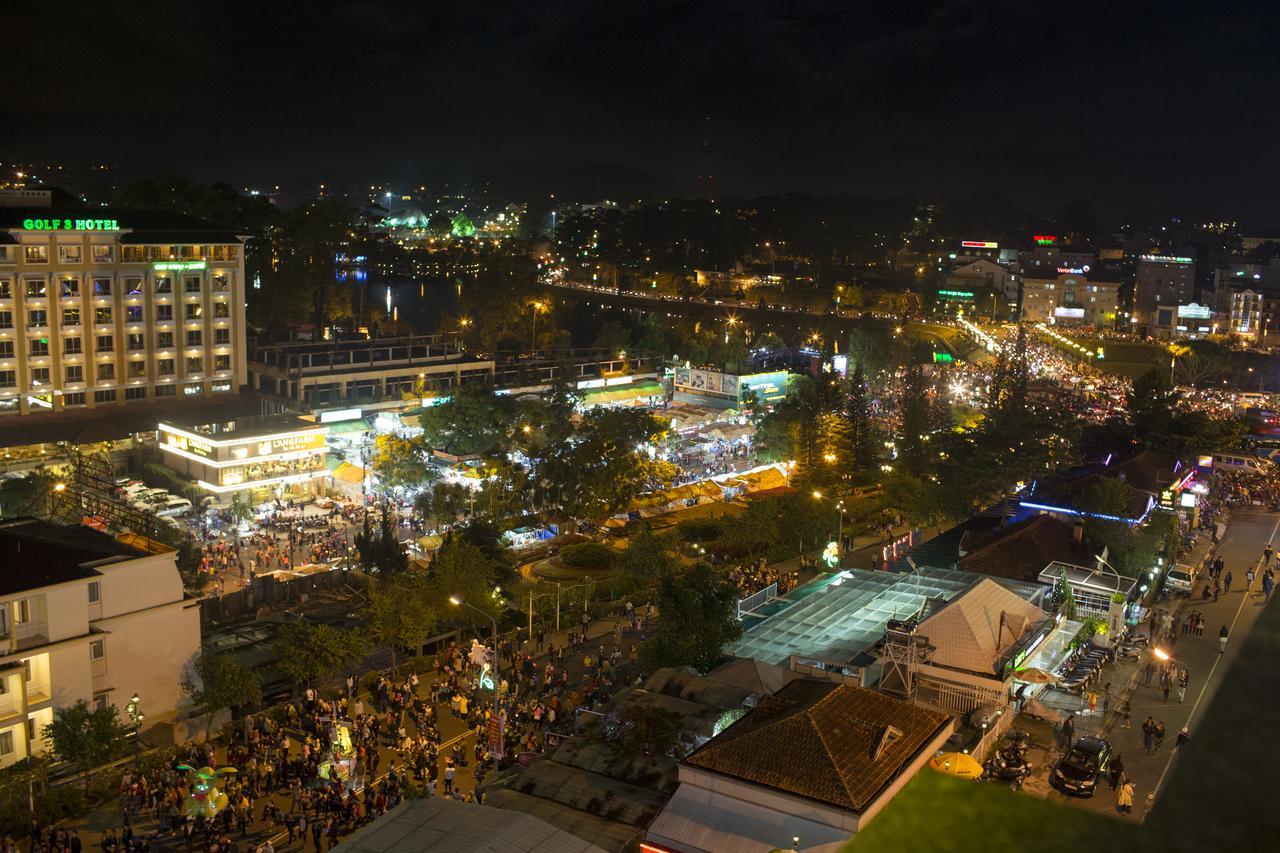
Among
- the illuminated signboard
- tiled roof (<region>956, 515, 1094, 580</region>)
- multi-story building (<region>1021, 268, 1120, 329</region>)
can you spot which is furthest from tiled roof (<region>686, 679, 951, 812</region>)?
the illuminated signboard

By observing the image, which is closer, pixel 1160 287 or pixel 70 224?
pixel 70 224

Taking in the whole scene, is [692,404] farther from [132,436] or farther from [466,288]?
[466,288]

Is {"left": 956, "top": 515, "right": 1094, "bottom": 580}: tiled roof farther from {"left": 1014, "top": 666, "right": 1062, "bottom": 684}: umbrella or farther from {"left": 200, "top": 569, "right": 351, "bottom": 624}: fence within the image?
{"left": 200, "top": 569, "right": 351, "bottom": 624}: fence

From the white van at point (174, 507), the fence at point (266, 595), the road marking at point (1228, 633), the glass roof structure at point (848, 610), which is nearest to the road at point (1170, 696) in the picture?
the road marking at point (1228, 633)

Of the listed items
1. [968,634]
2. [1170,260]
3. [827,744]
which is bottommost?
[968,634]

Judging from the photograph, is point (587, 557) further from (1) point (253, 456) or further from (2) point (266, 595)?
(1) point (253, 456)

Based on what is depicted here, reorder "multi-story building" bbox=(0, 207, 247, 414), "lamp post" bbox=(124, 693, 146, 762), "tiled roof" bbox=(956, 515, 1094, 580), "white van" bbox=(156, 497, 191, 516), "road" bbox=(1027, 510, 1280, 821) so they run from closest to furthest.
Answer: "road" bbox=(1027, 510, 1280, 821)
"lamp post" bbox=(124, 693, 146, 762)
"tiled roof" bbox=(956, 515, 1094, 580)
"white van" bbox=(156, 497, 191, 516)
"multi-story building" bbox=(0, 207, 247, 414)

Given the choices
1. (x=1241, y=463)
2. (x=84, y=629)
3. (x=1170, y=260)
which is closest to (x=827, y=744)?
(x=84, y=629)
